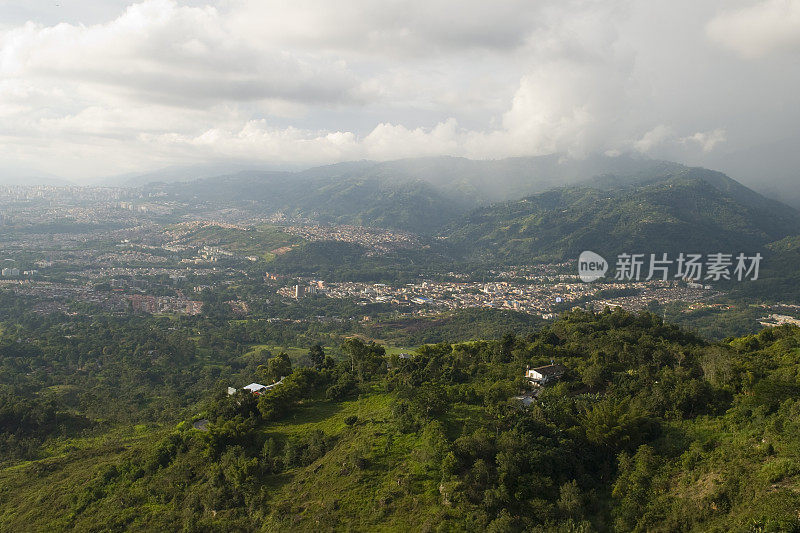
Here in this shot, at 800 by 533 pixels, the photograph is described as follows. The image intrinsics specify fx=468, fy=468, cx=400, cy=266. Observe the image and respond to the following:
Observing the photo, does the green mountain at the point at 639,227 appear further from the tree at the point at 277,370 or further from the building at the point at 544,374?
the tree at the point at 277,370

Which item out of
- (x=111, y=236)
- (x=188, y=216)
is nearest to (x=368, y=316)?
(x=111, y=236)

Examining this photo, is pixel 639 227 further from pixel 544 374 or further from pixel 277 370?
pixel 277 370

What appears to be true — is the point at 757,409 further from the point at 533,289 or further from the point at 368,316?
the point at 533,289

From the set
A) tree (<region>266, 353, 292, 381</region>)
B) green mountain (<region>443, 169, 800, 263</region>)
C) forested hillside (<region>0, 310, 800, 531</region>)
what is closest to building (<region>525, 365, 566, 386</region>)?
forested hillside (<region>0, 310, 800, 531</region>)

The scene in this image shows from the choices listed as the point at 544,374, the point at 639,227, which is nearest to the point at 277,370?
the point at 544,374

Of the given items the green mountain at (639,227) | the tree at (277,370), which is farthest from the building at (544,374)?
the green mountain at (639,227)

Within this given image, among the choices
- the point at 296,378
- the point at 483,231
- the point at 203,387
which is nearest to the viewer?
the point at 296,378

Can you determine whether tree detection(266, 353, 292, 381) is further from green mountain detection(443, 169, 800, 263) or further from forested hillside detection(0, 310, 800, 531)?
green mountain detection(443, 169, 800, 263)
